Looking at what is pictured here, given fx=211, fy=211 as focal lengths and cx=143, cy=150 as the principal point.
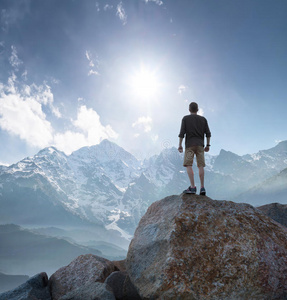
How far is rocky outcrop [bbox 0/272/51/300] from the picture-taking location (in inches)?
279

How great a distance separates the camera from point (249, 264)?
538 centimetres

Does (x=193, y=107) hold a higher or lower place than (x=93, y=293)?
higher

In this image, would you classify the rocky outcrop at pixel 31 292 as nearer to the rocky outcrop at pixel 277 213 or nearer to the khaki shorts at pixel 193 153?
the khaki shorts at pixel 193 153

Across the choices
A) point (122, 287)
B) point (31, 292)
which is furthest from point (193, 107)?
point (31, 292)

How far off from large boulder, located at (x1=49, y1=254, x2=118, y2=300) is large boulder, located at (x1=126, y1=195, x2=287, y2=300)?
2154mm

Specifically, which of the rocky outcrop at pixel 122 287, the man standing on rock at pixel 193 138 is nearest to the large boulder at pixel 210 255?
the rocky outcrop at pixel 122 287

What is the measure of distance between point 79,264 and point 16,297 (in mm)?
2358

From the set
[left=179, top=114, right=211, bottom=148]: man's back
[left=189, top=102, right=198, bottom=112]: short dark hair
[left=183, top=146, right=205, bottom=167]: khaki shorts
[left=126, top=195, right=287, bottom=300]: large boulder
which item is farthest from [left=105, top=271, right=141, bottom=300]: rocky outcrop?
[left=189, top=102, right=198, bottom=112]: short dark hair

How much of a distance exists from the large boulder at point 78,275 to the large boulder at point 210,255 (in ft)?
7.07

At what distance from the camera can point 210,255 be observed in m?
5.63

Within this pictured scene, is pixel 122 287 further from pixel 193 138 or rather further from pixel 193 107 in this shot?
pixel 193 107

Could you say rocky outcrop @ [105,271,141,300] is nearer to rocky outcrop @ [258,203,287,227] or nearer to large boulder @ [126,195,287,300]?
large boulder @ [126,195,287,300]

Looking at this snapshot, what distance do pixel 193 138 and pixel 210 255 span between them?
13.1ft

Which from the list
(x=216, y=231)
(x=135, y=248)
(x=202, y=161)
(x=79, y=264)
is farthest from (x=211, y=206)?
(x=79, y=264)
